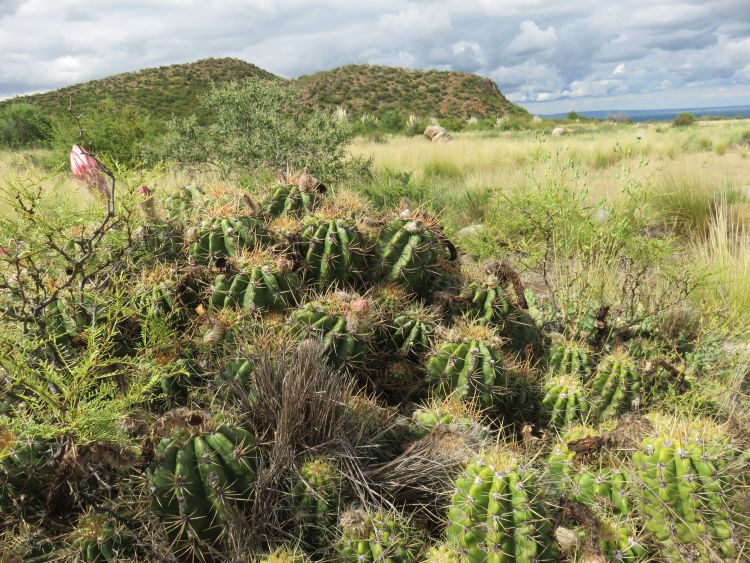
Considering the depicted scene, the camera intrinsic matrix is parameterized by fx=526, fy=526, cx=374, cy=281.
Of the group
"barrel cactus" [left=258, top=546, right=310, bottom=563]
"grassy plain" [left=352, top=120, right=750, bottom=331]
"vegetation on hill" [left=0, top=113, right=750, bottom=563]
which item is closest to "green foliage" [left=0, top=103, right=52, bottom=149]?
"grassy plain" [left=352, top=120, right=750, bottom=331]

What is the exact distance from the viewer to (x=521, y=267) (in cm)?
525

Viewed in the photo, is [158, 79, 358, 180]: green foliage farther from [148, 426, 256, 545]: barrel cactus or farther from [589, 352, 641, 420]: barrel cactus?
[148, 426, 256, 545]: barrel cactus

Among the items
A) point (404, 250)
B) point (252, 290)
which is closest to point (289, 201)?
point (404, 250)

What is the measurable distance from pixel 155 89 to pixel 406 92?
25.6 m

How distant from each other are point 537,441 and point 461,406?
1.67 feet

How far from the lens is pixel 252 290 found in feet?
9.75

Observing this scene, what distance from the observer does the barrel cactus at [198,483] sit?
1.98 metres

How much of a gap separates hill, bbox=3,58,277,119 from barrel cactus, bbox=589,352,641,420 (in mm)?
43249

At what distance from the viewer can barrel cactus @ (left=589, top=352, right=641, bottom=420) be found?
10.4 feet

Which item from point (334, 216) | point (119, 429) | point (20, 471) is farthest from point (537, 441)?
point (20, 471)

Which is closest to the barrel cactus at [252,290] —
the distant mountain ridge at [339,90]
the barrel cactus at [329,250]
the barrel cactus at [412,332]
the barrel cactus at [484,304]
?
the barrel cactus at [329,250]

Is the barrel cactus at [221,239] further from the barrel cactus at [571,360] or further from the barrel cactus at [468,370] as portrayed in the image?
the barrel cactus at [571,360]

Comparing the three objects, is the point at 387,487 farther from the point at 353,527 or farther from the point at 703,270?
the point at 703,270

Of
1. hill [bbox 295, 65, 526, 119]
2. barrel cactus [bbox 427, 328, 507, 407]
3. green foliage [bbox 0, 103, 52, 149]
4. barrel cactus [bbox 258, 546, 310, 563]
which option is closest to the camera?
barrel cactus [bbox 258, 546, 310, 563]
